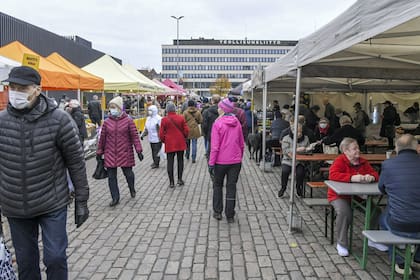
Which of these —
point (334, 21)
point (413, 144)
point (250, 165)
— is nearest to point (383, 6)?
point (334, 21)

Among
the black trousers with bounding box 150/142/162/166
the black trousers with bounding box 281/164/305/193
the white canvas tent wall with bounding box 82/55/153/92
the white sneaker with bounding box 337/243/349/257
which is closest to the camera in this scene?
the white sneaker with bounding box 337/243/349/257

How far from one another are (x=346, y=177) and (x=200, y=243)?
1.93 m

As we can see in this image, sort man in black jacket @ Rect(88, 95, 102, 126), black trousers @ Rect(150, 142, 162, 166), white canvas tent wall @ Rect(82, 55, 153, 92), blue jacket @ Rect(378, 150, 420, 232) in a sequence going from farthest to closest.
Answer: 1. man in black jacket @ Rect(88, 95, 102, 126)
2. white canvas tent wall @ Rect(82, 55, 153, 92)
3. black trousers @ Rect(150, 142, 162, 166)
4. blue jacket @ Rect(378, 150, 420, 232)

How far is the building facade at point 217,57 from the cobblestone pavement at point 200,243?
11387 cm

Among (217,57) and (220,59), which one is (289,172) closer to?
(220,59)

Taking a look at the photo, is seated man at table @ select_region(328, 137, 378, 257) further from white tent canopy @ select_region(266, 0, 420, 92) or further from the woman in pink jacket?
the woman in pink jacket

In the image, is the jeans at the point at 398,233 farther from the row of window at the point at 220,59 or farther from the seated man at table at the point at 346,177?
the row of window at the point at 220,59

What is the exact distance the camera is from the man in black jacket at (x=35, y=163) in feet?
9.20

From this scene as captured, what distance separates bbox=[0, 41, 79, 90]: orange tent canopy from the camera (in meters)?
7.82

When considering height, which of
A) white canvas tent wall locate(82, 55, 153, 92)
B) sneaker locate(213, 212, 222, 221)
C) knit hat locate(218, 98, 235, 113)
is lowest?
sneaker locate(213, 212, 222, 221)

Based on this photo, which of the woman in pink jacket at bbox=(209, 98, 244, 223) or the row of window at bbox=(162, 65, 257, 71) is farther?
the row of window at bbox=(162, 65, 257, 71)

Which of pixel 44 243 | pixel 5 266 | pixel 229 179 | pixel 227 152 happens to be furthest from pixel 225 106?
pixel 5 266

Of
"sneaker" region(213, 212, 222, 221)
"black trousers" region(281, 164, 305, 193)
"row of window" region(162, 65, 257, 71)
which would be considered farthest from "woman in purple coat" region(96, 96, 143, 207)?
"row of window" region(162, 65, 257, 71)

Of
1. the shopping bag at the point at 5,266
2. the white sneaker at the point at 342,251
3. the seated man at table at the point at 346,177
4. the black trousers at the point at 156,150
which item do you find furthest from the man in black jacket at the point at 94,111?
the shopping bag at the point at 5,266
